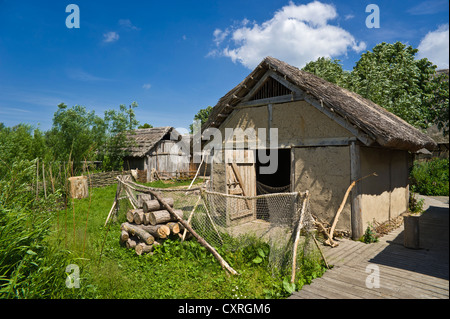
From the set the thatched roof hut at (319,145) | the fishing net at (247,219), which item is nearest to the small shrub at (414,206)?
the thatched roof hut at (319,145)

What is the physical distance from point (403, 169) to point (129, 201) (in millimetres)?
10178

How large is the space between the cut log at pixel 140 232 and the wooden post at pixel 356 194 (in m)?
5.10

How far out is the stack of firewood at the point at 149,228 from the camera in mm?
6273

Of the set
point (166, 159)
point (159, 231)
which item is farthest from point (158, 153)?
point (159, 231)

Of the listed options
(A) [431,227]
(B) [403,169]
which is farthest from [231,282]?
(B) [403,169]

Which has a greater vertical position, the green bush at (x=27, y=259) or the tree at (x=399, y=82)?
the tree at (x=399, y=82)

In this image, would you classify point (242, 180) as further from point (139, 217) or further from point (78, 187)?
point (78, 187)

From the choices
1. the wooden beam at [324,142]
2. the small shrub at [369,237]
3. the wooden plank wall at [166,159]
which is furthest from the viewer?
the wooden plank wall at [166,159]

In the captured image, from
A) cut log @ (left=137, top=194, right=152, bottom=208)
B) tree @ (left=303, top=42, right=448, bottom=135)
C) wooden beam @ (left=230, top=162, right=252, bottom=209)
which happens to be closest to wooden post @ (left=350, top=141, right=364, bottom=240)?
wooden beam @ (left=230, top=162, right=252, bottom=209)

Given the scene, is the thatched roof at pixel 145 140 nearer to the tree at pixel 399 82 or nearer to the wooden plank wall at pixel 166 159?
the wooden plank wall at pixel 166 159

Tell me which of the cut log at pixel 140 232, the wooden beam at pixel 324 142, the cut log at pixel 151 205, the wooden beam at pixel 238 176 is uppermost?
the wooden beam at pixel 324 142

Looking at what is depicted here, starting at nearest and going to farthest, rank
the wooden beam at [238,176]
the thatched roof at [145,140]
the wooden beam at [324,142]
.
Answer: the wooden beam at [324,142] < the wooden beam at [238,176] < the thatched roof at [145,140]

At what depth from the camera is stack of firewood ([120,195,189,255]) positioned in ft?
20.6

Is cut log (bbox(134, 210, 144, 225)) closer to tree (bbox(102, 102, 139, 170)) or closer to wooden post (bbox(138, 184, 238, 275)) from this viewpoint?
wooden post (bbox(138, 184, 238, 275))
